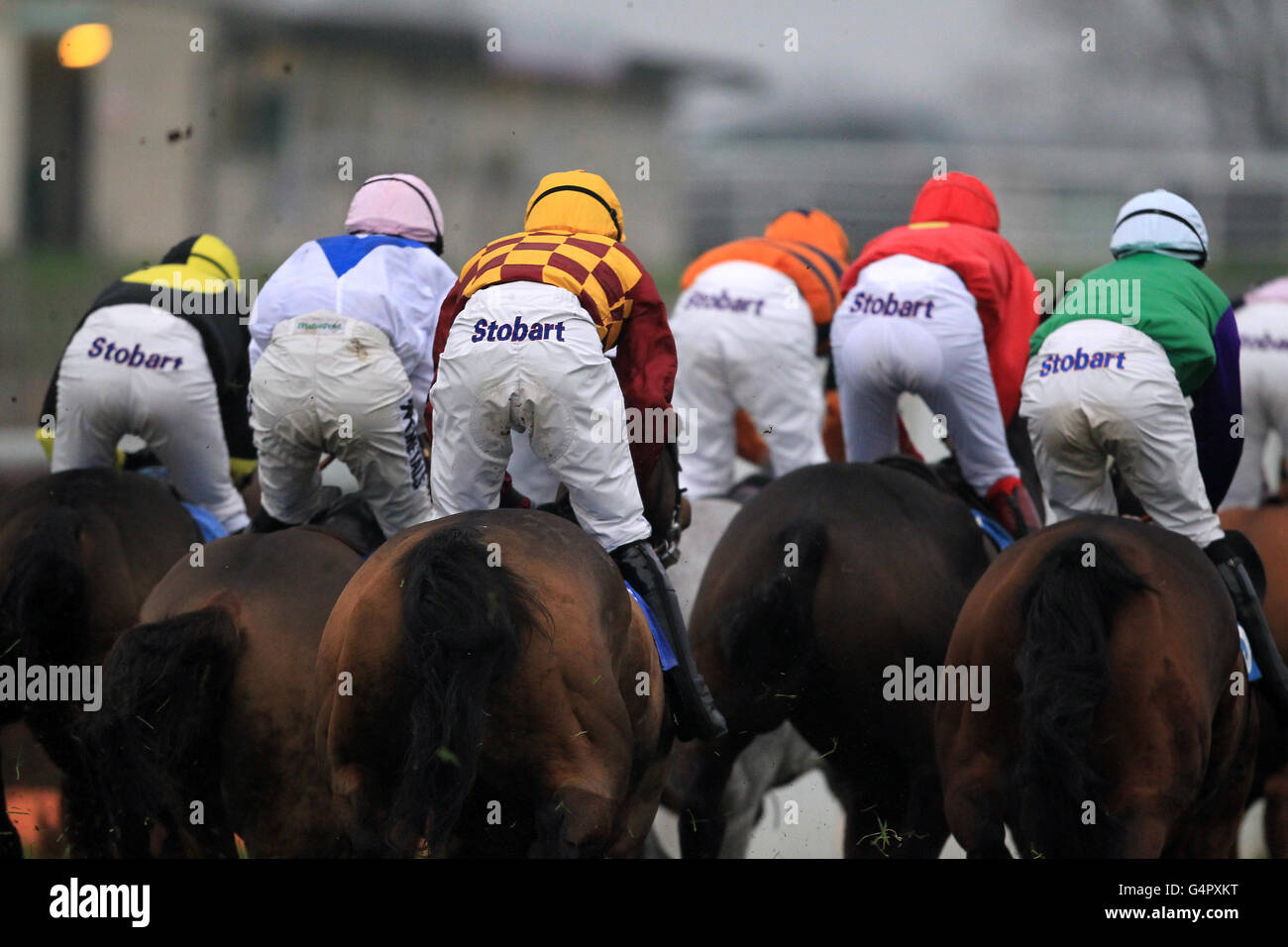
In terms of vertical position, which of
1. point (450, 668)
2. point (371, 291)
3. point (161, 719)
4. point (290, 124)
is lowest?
point (161, 719)

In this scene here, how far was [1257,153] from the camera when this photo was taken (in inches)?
591

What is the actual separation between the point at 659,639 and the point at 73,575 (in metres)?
1.89

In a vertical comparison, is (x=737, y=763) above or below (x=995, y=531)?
below

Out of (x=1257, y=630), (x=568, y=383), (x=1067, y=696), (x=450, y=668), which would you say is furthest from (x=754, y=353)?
(x=450, y=668)

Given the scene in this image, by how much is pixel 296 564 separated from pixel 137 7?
19.1 meters

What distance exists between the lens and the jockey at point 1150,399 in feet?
15.2

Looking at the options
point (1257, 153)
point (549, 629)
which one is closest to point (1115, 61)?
point (1257, 153)

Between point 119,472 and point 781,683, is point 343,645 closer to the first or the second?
point 781,683

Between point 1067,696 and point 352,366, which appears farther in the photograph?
point 352,366

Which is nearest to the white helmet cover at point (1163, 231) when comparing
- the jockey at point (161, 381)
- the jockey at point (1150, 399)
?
the jockey at point (1150, 399)

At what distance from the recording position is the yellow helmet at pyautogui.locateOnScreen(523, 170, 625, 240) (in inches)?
178

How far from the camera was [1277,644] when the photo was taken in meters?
5.48

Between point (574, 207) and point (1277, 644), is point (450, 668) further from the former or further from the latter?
point (1277, 644)
